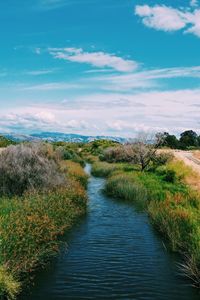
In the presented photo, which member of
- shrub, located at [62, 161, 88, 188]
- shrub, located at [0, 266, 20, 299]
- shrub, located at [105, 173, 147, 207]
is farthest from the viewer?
shrub, located at [62, 161, 88, 188]

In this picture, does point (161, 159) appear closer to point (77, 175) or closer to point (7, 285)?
point (77, 175)

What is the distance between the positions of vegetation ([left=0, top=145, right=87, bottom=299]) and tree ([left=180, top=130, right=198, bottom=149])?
106927 millimetres

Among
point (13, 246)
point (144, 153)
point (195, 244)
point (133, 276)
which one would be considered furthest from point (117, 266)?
point (144, 153)

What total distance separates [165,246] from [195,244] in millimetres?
3964

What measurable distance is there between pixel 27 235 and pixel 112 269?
3.78m

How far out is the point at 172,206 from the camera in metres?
25.3

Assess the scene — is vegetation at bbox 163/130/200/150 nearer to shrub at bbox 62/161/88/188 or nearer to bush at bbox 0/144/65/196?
shrub at bbox 62/161/88/188

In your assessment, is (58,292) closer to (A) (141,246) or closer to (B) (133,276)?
(B) (133,276)

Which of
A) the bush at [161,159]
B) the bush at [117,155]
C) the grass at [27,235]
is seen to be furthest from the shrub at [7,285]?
the bush at [117,155]

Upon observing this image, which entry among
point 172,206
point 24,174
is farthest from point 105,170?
point 172,206

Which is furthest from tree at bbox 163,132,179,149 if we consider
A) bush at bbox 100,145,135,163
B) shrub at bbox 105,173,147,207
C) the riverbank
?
shrub at bbox 105,173,147,207

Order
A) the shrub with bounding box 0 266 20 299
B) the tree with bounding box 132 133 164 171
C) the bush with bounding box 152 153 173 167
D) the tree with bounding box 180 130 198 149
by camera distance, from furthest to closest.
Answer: the tree with bounding box 180 130 198 149
the bush with bounding box 152 153 173 167
the tree with bounding box 132 133 164 171
the shrub with bounding box 0 266 20 299

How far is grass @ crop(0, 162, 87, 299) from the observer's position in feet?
49.0

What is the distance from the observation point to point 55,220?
22484 mm
